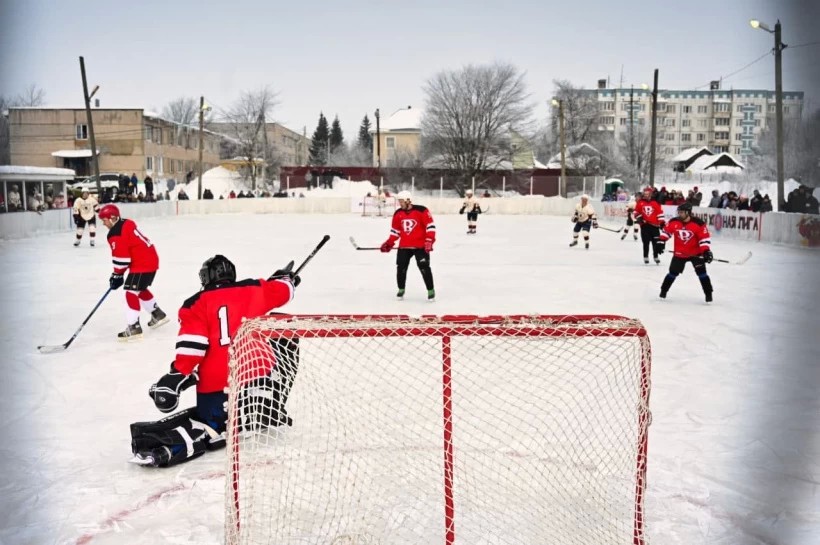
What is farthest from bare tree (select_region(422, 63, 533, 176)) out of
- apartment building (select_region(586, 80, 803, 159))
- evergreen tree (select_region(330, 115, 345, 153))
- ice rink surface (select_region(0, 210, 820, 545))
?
evergreen tree (select_region(330, 115, 345, 153))

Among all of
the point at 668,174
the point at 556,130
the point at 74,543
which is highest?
the point at 556,130

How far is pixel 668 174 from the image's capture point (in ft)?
163

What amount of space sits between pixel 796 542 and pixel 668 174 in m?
50.1

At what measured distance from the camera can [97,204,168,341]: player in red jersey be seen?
6.55 meters

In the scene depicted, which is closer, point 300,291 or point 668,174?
point 300,291

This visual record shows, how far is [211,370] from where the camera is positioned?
12.2 feet

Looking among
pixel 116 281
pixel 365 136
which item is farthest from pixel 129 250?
pixel 365 136

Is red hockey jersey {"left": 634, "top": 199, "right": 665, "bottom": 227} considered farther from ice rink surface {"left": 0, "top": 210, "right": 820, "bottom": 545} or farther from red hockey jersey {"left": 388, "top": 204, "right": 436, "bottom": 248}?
red hockey jersey {"left": 388, "top": 204, "right": 436, "bottom": 248}

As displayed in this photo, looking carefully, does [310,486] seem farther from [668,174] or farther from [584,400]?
[668,174]

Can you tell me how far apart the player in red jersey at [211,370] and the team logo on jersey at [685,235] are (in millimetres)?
6095

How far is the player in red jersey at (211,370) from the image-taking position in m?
3.54

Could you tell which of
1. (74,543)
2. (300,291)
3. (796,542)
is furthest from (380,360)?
(300,291)

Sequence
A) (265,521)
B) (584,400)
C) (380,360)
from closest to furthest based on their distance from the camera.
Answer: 1. (265,521)
2. (584,400)
3. (380,360)

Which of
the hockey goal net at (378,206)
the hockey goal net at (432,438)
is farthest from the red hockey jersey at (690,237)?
the hockey goal net at (378,206)
